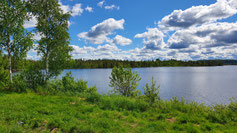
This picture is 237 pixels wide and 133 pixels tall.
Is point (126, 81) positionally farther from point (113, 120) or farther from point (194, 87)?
point (194, 87)

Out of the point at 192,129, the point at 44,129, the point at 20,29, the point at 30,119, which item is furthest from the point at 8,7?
the point at 192,129

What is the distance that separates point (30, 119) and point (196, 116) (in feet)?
29.3

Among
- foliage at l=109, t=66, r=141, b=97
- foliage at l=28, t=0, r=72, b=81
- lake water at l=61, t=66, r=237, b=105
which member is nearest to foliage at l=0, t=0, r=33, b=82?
foliage at l=28, t=0, r=72, b=81

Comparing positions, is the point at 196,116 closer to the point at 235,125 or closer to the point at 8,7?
the point at 235,125

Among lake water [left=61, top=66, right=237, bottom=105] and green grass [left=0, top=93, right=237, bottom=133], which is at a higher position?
green grass [left=0, top=93, right=237, bottom=133]

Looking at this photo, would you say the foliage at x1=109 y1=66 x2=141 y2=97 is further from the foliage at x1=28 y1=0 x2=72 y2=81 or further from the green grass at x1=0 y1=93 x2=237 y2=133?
the green grass at x1=0 y1=93 x2=237 y2=133

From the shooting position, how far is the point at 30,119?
698 cm

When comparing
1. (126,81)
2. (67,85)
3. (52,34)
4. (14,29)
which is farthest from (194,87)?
(14,29)

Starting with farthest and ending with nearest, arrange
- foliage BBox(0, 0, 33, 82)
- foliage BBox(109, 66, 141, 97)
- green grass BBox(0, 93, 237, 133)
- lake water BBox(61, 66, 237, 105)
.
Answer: lake water BBox(61, 66, 237, 105)
foliage BBox(109, 66, 141, 97)
foliage BBox(0, 0, 33, 82)
green grass BBox(0, 93, 237, 133)

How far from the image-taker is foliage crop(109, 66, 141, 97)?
19.7 m

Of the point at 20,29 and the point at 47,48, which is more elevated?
the point at 20,29

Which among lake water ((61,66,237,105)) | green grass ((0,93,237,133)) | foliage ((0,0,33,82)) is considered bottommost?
lake water ((61,66,237,105))

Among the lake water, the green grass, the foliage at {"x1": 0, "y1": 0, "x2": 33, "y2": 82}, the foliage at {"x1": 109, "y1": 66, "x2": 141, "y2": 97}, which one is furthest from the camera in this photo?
the lake water

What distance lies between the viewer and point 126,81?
19.9 metres
